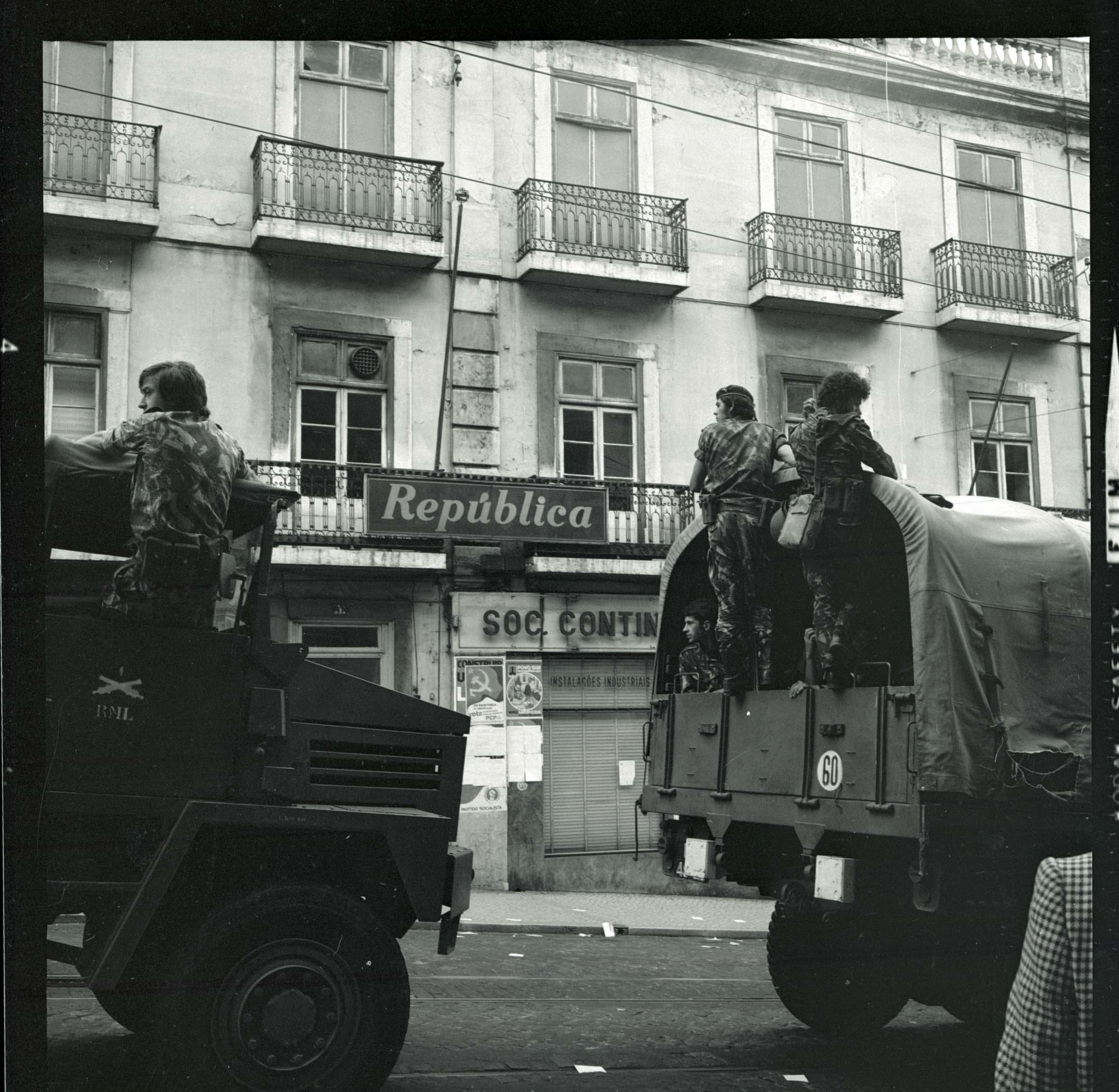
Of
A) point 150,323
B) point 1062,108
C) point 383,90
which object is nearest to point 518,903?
point 150,323

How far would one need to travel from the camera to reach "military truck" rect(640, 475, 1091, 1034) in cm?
466

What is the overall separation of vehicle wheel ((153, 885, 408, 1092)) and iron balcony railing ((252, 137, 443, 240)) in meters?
2.33

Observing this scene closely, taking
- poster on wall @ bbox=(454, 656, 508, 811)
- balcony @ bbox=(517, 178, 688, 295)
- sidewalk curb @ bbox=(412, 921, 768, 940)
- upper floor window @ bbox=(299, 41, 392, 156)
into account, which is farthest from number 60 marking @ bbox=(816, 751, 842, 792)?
upper floor window @ bbox=(299, 41, 392, 156)

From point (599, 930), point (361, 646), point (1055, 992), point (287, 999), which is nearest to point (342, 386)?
point (361, 646)

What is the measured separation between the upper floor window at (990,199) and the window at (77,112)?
9.63ft

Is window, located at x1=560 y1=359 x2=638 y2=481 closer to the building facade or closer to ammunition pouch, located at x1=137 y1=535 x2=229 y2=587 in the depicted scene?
the building facade

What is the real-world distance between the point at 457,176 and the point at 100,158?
1267mm

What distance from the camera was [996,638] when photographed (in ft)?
16.1

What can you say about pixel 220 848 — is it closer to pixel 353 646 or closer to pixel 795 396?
pixel 353 646

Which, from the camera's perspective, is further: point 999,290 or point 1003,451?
point 1003,451

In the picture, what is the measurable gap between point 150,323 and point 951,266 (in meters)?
2.87

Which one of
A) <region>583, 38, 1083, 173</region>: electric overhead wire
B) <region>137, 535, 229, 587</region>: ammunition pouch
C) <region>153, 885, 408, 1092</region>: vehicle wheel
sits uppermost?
<region>583, 38, 1083, 173</region>: electric overhead wire

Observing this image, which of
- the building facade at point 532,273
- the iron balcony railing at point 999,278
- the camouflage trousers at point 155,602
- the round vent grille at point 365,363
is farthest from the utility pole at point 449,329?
the iron balcony railing at point 999,278

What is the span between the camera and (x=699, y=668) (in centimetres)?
636
